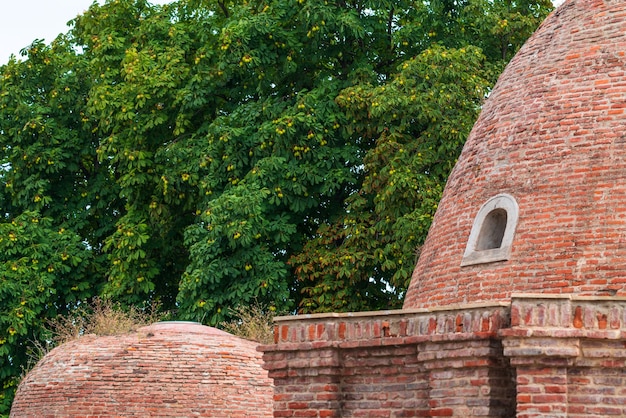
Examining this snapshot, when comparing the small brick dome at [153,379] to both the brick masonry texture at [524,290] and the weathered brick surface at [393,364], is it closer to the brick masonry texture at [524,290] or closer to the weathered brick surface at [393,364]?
the brick masonry texture at [524,290]

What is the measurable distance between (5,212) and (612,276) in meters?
18.7

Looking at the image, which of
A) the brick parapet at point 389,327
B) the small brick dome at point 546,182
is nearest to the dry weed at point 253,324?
the small brick dome at point 546,182

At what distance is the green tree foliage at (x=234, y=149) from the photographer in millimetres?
21062

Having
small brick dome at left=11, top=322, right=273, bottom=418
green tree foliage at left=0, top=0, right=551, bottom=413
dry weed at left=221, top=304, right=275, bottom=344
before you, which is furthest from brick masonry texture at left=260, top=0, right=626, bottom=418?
green tree foliage at left=0, top=0, right=551, bottom=413

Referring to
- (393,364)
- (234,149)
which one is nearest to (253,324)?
(234,149)

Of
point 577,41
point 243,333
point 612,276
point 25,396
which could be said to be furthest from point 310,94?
point 612,276

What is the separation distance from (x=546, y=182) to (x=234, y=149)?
1205 centimetres

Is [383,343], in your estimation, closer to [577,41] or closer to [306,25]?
[577,41]

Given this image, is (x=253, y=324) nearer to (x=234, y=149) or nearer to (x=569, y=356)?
(x=234, y=149)

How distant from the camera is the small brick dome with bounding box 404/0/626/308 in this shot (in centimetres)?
1093

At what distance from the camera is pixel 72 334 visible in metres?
20.8

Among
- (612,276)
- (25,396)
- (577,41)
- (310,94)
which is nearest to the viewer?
(612,276)

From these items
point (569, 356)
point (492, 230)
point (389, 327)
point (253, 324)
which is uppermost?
point (253, 324)

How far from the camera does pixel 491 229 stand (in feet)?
38.7
